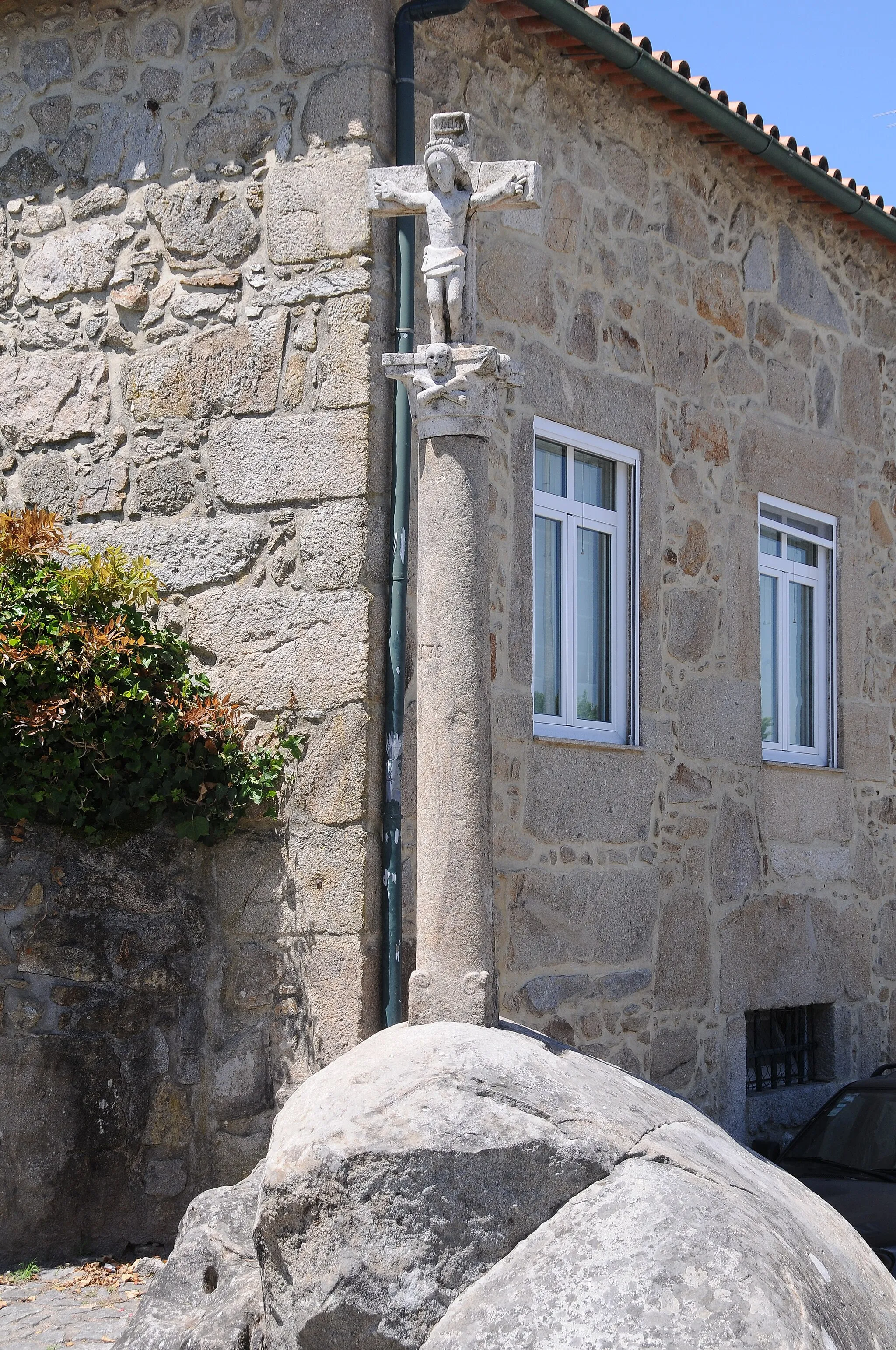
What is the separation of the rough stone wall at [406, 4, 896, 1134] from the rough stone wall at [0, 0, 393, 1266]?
45cm

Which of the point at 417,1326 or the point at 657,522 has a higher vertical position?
the point at 657,522

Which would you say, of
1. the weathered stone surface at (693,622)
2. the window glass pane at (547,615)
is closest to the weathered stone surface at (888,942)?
the weathered stone surface at (693,622)

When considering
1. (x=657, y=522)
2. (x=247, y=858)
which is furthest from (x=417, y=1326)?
(x=657, y=522)

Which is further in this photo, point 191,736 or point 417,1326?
point 191,736

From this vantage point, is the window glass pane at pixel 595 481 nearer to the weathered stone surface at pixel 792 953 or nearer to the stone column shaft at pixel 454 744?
the weathered stone surface at pixel 792 953

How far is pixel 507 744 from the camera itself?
664 centimetres

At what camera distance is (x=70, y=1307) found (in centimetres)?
545

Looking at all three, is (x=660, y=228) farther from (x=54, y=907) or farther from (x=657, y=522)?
(x=54, y=907)

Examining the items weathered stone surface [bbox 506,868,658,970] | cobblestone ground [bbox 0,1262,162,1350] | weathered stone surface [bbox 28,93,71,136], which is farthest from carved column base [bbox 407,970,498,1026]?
weathered stone surface [bbox 28,93,71,136]

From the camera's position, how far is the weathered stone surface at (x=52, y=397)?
22.6ft

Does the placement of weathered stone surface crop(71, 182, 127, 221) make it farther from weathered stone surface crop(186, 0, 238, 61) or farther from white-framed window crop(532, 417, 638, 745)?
white-framed window crop(532, 417, 638, 745)

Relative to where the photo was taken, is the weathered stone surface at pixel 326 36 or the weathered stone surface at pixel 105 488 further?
the weathered stone surface at pixel 105 488

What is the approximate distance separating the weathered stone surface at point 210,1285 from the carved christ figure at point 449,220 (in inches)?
102

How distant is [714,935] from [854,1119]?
53.2 inches
